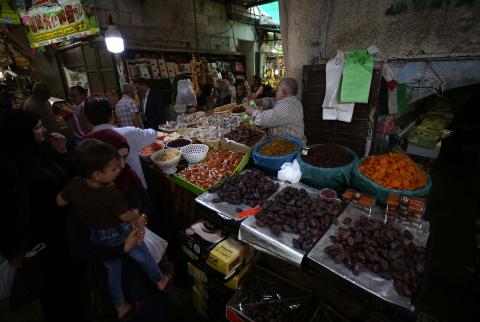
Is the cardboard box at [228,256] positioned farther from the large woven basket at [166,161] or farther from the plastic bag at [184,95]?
the plastic bag at [184,95]

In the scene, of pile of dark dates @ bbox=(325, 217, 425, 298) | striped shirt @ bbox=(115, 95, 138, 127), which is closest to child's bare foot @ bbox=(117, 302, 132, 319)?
pile of dark dates @ bbox=(325, 217, 425, 298)

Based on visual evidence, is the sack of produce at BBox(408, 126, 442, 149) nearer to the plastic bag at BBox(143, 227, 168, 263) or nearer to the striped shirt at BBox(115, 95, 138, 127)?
the plastic bag at BBox(143, 227, 168, 263)

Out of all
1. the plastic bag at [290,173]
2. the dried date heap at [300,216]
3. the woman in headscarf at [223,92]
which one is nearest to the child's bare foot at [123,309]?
the dried date heap at [300,216]

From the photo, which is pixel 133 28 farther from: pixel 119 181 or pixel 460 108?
pixel 460 108

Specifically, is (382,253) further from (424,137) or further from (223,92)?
(223,92)

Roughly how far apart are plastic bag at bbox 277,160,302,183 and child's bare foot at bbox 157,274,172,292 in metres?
1.63

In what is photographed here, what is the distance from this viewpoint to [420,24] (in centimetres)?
365

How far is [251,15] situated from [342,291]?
43.3 ft

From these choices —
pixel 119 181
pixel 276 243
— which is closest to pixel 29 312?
pixel 119 181

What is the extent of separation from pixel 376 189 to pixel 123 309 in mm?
2712

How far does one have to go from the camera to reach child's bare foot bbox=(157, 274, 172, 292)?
2.27 meters

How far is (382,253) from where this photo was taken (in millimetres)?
1756

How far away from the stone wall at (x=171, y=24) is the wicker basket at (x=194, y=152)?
5.87m

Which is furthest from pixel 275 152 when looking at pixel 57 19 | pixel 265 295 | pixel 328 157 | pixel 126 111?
pixel 57 19
